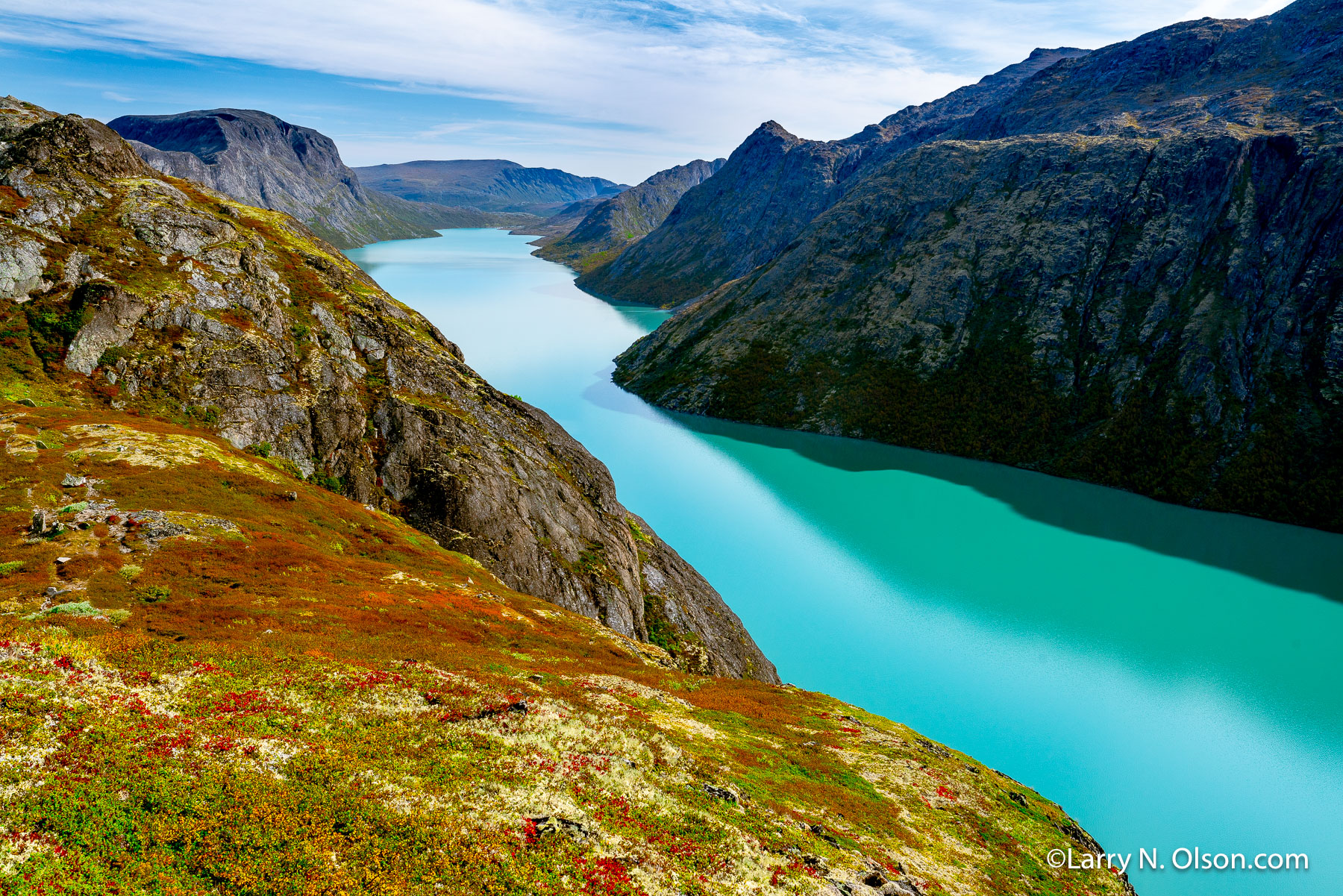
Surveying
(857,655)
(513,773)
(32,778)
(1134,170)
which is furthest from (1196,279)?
(32,778)

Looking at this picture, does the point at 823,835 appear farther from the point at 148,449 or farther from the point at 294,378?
the point at 294,378

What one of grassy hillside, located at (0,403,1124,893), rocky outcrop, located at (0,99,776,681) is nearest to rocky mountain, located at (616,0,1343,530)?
rocky outcrop, located at (0,99,776,681)

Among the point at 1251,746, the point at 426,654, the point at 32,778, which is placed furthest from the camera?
the point at 1251,746

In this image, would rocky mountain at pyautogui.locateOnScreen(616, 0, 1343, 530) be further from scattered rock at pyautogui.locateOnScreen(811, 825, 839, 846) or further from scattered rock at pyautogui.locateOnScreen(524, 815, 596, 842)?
scattered rock at pyautogui.locateOnScreen(524, 815, 596, 842)

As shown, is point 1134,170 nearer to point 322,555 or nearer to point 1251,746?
point 1251,746

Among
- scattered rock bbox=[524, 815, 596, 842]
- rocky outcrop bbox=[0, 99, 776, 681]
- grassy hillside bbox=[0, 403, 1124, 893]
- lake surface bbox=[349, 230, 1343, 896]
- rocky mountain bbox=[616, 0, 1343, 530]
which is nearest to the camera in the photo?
grassy hillside bbox=[0, 403, 1124, 893]

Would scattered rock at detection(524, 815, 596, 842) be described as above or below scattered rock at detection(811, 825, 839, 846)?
above

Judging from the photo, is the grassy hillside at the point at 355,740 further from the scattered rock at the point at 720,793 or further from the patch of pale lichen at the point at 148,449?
the patch of pale lichen at the point at 148,449
